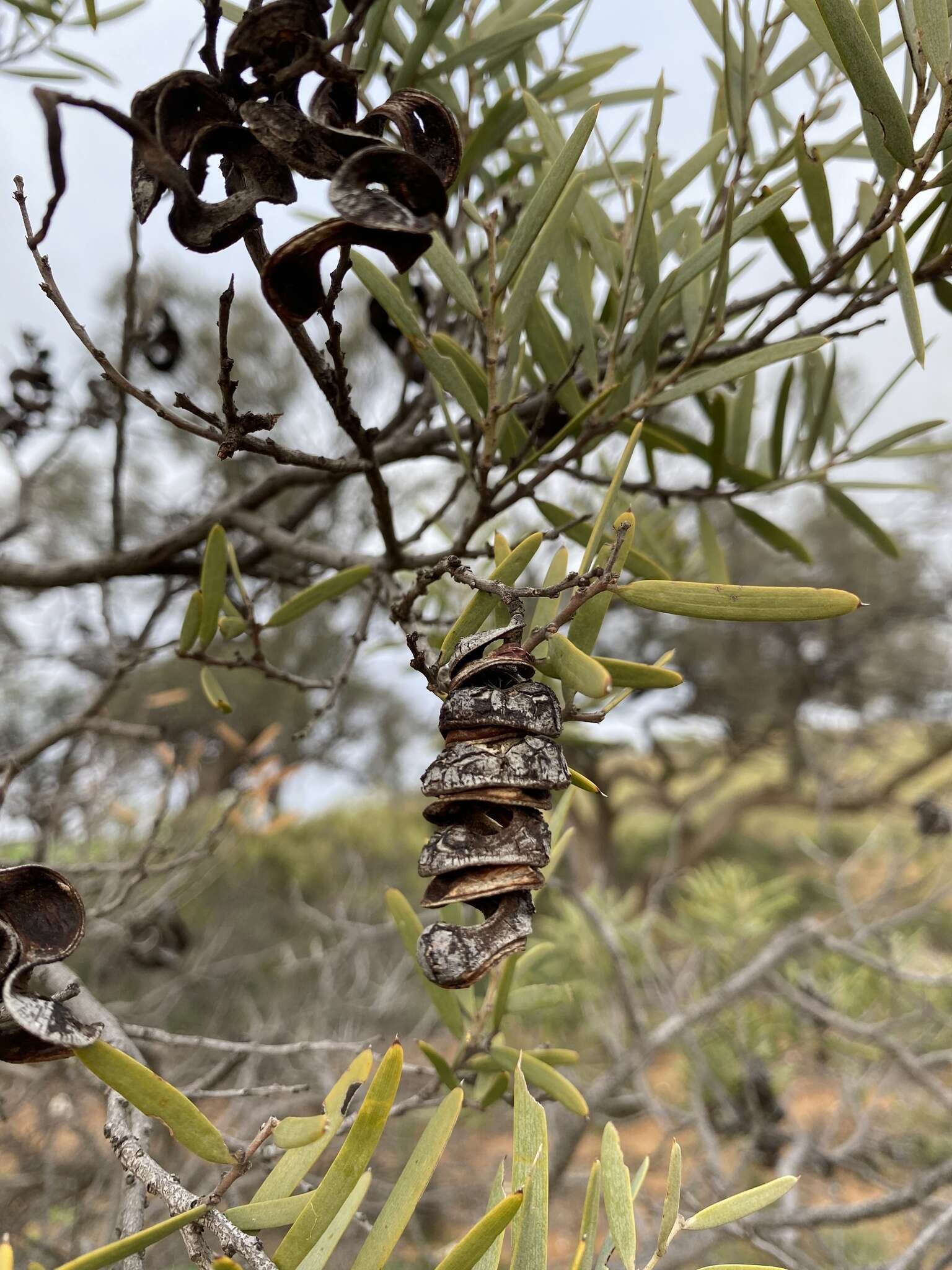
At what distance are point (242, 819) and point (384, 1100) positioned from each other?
2.94ft

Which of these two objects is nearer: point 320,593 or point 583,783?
point 583,783

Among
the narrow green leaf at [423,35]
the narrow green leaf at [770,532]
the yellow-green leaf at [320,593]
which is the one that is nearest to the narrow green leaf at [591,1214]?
the yellow-green leaf at [320,593]

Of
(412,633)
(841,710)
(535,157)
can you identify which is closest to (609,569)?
(412,633)

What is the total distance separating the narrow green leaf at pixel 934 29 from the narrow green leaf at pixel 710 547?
0.27 meters

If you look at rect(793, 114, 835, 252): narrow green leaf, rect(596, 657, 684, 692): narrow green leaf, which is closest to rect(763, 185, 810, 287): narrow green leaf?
rect(793, 114, 835, 252): narrow green leaf

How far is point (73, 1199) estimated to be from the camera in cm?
129

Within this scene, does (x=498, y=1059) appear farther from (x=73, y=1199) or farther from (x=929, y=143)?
(x=73, y=1199)

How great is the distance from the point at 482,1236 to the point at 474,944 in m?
0.07

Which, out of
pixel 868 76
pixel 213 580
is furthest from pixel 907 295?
pixel 213 580

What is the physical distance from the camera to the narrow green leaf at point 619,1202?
0.87 ft

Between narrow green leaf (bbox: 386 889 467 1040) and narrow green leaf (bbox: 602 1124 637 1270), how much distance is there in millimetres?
122

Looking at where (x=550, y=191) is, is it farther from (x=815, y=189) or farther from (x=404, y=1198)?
(x=404, y=1198)

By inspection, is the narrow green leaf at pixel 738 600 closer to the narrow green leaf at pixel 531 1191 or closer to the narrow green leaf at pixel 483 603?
the narrow green leaf at pixel 483 603

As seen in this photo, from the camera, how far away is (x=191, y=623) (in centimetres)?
43
